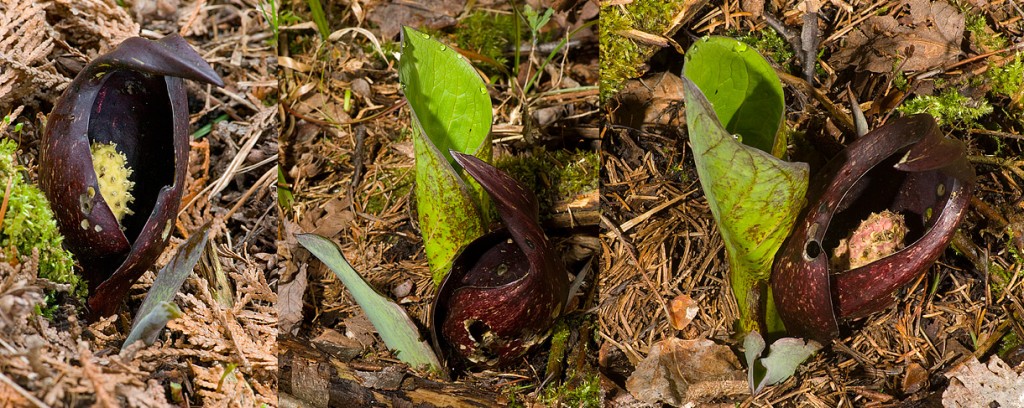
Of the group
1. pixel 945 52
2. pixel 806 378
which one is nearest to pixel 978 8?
pixel 945 52

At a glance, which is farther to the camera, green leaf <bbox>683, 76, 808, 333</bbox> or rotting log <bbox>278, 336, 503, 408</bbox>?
Answer: rotting log <bbox>278, 336, 503, 408</bbox>

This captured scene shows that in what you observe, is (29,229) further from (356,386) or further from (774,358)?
(774,358)

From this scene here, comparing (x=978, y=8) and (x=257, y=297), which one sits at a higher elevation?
(x=978, y=8)

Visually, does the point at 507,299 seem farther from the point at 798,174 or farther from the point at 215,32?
the point at 215,32

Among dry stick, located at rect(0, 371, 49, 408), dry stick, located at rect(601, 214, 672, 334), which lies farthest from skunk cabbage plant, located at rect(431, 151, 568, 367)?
dry stick, located at rect(0, 371, 49, 408)

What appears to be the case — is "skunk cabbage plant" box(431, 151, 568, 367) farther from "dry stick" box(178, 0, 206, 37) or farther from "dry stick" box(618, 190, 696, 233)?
"dry stick" box(178, 0, 206, 37)

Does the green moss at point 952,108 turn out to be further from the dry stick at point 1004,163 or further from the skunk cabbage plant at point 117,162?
the skunk cabbage plant at point 117,162

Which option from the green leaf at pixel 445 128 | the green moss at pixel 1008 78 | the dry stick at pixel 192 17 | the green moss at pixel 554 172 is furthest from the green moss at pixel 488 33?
the green moss at pixel 1008 78
